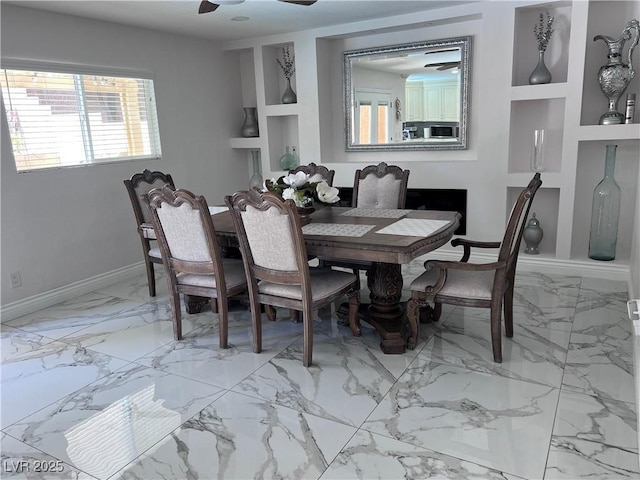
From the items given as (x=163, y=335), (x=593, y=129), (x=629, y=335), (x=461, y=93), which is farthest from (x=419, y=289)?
(x=461, y=93)

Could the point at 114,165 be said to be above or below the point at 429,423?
above

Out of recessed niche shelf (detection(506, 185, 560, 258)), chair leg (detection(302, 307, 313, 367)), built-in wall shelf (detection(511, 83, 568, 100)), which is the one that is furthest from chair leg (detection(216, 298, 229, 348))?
built-in wall shelf (detection(511, 83, 568, 100))

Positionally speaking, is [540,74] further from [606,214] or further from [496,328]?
[496,328]

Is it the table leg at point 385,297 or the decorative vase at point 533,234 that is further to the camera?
the decorative vase at point 533,234

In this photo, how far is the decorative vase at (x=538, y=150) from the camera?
4031 mm

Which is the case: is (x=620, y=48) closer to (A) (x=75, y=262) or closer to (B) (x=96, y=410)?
(B) (x=96, y=410)

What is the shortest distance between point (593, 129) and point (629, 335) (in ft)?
5.84

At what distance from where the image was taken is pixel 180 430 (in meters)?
2.20

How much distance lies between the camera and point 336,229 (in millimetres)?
2922

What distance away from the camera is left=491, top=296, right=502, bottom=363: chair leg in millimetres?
2580

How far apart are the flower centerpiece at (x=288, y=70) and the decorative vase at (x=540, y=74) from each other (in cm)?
250

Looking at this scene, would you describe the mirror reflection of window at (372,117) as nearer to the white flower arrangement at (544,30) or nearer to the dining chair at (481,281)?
the white flower arrangement at (544,30)

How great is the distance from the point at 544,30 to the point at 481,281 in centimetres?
272

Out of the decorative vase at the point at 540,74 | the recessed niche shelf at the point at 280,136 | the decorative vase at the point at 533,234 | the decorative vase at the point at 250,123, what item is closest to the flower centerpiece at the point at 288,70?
the recessed niche shelf at the point at 280,136
